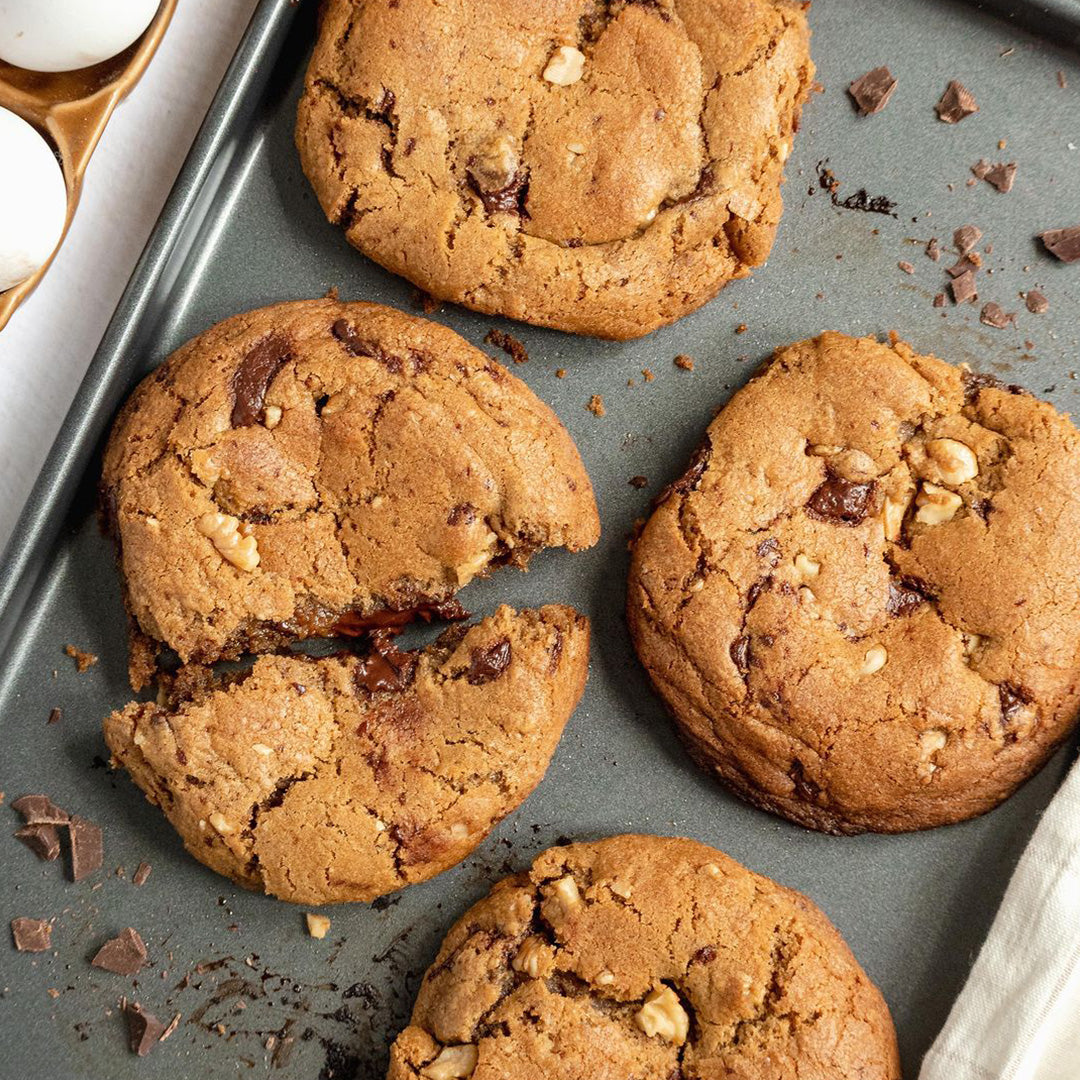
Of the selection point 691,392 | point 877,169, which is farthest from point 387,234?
point 877,169

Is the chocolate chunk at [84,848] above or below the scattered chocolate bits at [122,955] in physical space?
above

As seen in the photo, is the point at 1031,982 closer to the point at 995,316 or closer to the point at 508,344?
the point at 995,316

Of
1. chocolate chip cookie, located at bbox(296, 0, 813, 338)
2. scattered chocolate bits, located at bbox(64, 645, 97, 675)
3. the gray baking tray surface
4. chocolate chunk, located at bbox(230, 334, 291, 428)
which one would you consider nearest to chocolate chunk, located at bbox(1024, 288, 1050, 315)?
the gray baking tray surface

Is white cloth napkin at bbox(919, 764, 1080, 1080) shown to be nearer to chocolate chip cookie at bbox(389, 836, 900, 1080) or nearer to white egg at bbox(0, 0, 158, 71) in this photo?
chocolate chip cookie at bbox(389, 836, 900, 1080)

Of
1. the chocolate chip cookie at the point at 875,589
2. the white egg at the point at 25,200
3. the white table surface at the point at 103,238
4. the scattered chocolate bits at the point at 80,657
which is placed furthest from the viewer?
the white table surface at the point at 103,238

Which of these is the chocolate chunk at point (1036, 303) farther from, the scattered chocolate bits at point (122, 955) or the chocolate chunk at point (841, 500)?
the scattered chocolate bits at point (122, 955)

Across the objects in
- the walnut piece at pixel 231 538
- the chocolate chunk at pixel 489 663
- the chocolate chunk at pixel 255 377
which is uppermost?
the chocolate chunk at pixel 255 377

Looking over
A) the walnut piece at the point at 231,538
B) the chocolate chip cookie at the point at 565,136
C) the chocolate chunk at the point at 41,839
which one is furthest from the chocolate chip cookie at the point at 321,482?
the chocolate chunk at the point at 41,839
